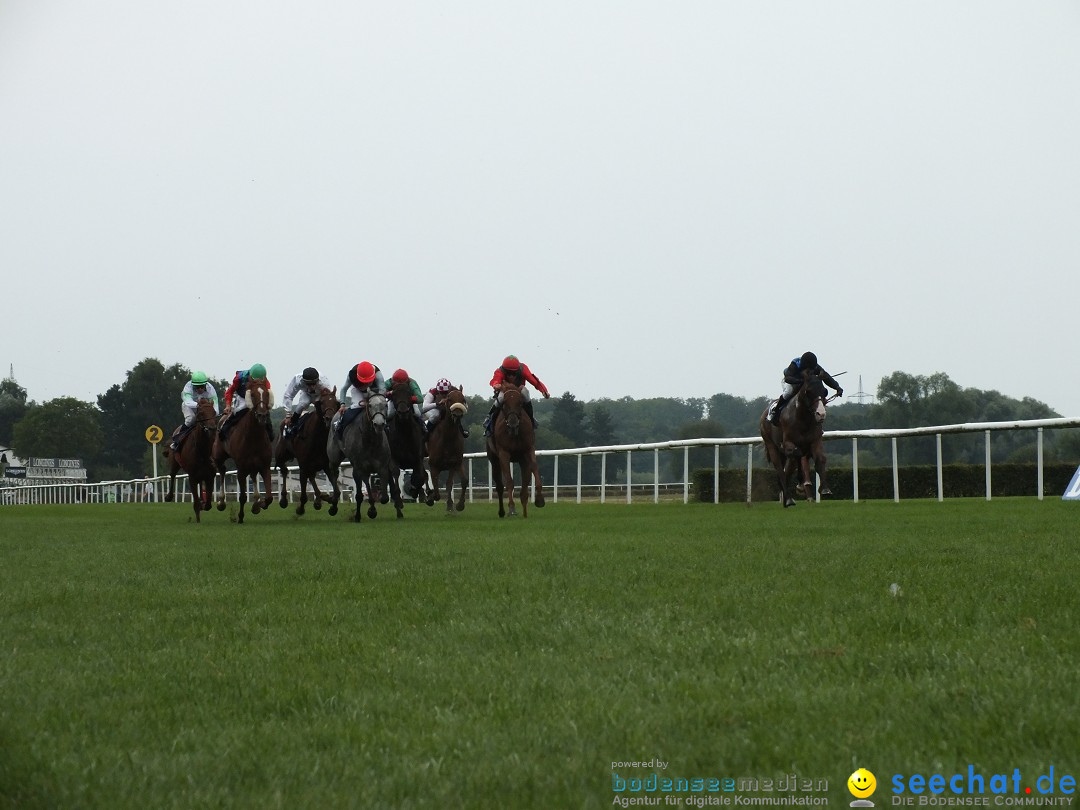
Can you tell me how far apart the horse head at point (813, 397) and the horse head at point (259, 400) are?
6.63 metres

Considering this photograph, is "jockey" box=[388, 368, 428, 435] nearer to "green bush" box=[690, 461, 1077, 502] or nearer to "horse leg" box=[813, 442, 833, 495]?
"horse leg" box=[813, 442, 833, 495]

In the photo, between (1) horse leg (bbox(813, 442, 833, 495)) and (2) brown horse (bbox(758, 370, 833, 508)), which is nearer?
(2) brown horse (bbox(758, 370, 833, 508))

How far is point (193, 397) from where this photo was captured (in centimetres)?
2097

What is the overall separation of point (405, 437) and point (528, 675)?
1487 centimetres

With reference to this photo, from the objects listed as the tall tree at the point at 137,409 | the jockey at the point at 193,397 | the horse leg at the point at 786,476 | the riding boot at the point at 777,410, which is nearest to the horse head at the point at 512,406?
the riding boot at the point at 777,410

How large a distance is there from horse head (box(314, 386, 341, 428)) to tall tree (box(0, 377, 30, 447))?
397ft

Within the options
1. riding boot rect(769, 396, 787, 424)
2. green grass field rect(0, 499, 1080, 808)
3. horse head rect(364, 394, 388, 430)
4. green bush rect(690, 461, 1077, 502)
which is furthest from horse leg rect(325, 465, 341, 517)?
green bush rect(690, 461, 1077, 502)

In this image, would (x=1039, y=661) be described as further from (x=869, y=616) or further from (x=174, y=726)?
(x=174, y=726)

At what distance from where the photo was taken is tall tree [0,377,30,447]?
461 feet

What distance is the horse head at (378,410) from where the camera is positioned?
18.0 metres

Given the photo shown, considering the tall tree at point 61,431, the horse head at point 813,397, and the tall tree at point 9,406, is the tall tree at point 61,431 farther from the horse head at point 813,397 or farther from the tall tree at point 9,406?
the horse head at point 813,397

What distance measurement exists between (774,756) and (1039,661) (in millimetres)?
1534

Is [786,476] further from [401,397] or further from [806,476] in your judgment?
[401,397]

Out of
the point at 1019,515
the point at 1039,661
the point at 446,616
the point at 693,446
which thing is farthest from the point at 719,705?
the point at 693,446
